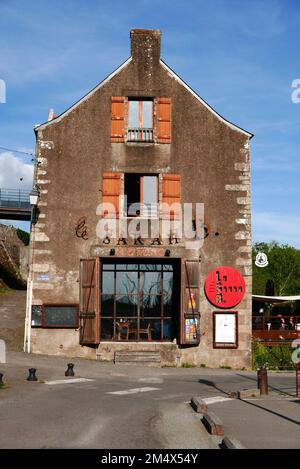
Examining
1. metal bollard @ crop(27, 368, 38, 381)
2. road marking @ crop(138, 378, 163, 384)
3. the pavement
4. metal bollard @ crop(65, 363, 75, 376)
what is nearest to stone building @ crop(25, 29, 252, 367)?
the pavement

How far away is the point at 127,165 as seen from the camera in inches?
971

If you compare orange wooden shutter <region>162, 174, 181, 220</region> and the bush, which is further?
the bush

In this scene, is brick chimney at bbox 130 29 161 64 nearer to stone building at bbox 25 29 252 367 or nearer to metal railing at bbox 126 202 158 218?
stone building at bbox 25 29 252 367

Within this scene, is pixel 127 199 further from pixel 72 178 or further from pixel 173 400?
pixel 173 400

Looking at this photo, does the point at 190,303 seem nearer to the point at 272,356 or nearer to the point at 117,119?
the point at 272,356

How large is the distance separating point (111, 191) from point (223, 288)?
530 cm

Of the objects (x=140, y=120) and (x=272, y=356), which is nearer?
(x=140, y=120)

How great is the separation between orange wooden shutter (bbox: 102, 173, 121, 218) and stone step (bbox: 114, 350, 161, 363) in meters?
4.91

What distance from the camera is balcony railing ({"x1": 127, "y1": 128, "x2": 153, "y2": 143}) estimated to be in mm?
24844

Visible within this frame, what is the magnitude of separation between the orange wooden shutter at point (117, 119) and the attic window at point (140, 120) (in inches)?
10.9

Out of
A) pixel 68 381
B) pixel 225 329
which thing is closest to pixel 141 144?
pixel 225 329

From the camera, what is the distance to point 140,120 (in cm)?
2508

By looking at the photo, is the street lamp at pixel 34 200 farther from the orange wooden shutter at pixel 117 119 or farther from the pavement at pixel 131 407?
the pavement at pixel 131 407
